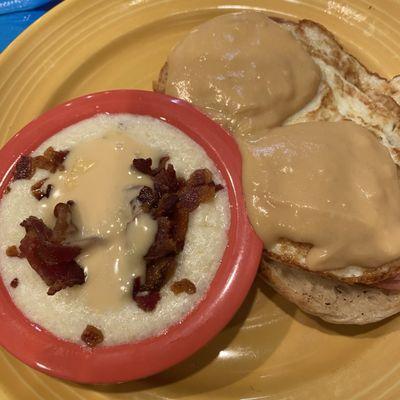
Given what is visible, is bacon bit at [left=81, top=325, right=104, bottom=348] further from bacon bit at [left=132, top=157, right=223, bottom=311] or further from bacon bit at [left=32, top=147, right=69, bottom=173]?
bacon bit at [left=32, top=147, right=69, bottom=173]

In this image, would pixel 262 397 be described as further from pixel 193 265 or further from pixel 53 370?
pixel 53 370

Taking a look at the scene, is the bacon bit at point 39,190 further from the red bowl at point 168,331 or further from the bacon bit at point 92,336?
the bacon bit at point 92,336

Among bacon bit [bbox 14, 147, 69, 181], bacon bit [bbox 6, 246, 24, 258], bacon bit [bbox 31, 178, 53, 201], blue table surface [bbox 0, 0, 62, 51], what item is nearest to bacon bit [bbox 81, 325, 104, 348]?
bacon bit [bbox 6, 246, 24, 258]

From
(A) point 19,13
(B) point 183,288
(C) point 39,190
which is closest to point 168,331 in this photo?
(B) point 183,288

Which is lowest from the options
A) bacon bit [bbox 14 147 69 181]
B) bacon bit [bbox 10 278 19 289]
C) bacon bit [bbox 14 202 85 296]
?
bacon bit [bbox 10 278 19 289]

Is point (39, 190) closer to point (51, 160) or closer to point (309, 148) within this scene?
point (51, 160)

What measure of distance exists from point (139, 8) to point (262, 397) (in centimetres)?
243

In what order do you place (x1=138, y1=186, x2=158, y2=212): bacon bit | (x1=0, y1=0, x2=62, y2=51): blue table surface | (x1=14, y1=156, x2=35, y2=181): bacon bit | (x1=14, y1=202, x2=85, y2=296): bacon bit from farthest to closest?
(x1=0, y1=0, x2=62, y2=51): blue table surface, (x1=14, y1=156, x2=35, y2=181): bacon bit, (x1=138, y1=186, x2=158, y2=212): bacon bit, (x1=14, y1=202, x2=85, y2=296): bacon bit

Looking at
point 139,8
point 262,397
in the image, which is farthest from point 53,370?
point 139,8

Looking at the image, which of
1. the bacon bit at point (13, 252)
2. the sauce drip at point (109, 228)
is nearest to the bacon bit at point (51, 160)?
the sauce drip at point (109, 228)

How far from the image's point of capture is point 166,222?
77.2 inches

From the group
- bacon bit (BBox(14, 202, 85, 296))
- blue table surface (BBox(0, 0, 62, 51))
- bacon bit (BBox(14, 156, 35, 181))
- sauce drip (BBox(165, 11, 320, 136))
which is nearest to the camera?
bacon bit (BBox(14, 202, 85, 296))

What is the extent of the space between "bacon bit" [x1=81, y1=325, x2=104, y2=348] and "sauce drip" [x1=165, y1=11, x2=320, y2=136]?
3.76 feet

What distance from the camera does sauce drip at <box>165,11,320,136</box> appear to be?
232cm
